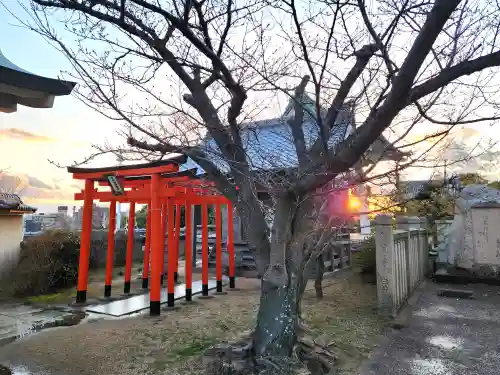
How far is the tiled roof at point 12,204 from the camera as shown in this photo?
9.74m

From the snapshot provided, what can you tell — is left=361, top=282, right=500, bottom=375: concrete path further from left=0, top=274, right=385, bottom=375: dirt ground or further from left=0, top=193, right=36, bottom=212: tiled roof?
left=0, top=193, right=36, bottom=212: tiled roof

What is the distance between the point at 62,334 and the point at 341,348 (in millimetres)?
4303

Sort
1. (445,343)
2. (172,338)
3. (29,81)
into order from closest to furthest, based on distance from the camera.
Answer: (29,81) < (445,343) < (172,338)

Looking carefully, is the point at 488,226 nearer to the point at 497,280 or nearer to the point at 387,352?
the point at 497,280

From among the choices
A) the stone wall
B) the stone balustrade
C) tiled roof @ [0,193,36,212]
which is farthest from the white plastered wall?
the stone wall

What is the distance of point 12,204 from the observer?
32.3 feet

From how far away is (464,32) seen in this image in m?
3.72

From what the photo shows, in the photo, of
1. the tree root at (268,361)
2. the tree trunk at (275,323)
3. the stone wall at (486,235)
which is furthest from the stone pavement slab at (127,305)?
the stone wall at (486,235)

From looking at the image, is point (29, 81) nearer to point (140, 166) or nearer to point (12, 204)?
point (140, 166)

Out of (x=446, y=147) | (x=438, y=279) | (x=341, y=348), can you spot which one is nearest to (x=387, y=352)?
(x=341, y=348)

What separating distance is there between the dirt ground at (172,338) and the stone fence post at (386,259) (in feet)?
1.34

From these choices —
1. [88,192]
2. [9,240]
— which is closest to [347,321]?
[88,192]

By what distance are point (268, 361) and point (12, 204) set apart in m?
9.35

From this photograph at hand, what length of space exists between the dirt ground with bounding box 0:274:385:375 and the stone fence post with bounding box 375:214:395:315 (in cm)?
41
